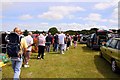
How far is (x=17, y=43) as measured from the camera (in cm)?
784

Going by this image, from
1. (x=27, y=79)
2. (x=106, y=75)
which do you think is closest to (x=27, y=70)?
(x=27, y=79)

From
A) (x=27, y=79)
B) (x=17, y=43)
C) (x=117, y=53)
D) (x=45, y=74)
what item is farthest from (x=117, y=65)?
(x=17, y=43)

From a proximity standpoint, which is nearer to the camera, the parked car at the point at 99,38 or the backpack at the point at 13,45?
the backpack at the point at 13,45

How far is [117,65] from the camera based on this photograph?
10.1m

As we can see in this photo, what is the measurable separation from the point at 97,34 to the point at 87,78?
461 inches

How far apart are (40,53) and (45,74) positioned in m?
4.67

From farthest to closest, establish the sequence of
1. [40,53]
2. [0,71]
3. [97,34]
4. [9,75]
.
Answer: [97,34], [40,53], [0,71], [9,75]

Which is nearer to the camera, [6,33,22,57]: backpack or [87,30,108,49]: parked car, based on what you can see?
[6,33,22,57]: backpack

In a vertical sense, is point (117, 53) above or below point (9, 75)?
above

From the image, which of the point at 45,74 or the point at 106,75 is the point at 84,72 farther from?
the point at 45,74

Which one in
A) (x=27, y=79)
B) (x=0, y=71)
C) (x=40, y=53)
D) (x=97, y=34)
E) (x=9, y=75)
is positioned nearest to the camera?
(x=27, y=79)

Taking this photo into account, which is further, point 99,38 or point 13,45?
point 99,38

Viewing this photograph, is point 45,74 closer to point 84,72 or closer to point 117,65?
point 84,72

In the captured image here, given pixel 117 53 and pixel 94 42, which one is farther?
pixel 94 42
